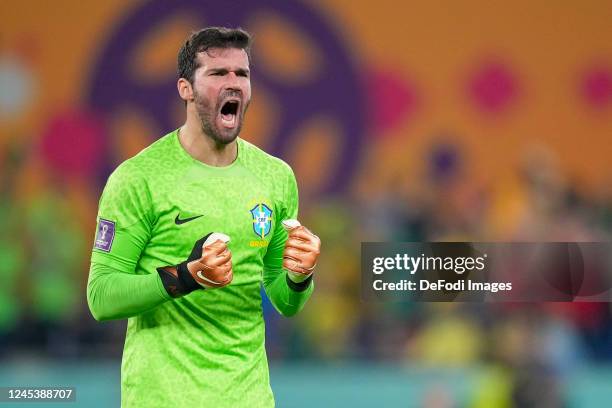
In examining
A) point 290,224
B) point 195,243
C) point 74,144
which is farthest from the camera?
point 74,144

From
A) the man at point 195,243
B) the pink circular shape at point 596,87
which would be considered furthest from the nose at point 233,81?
the pink circular shape at point 596,87

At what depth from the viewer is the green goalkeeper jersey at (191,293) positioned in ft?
8.91

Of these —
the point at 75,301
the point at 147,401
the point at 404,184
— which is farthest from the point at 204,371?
the point at 404,184

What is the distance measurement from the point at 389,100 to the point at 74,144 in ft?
8.44

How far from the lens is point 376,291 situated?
571 cm

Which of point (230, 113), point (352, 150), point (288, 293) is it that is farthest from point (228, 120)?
point (352, 150)

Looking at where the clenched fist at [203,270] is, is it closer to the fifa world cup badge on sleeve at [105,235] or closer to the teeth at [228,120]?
the fifa world cup badge on sleeve at [105,235]

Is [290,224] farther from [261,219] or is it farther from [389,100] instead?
[389,100]

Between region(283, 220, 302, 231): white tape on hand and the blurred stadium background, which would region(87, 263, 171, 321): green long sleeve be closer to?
region(283, 220, 302, 231): white tape on hand

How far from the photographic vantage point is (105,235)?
270 centimetres

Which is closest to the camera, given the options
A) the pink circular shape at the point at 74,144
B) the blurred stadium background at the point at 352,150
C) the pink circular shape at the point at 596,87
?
the blurred stadium background at the point at 352,150

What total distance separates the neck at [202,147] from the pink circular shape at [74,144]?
574cm

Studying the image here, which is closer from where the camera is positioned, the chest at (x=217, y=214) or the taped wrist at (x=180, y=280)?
the taped wrist at (x=180, y=280)

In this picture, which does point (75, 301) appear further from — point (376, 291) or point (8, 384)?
point (376, 291)
